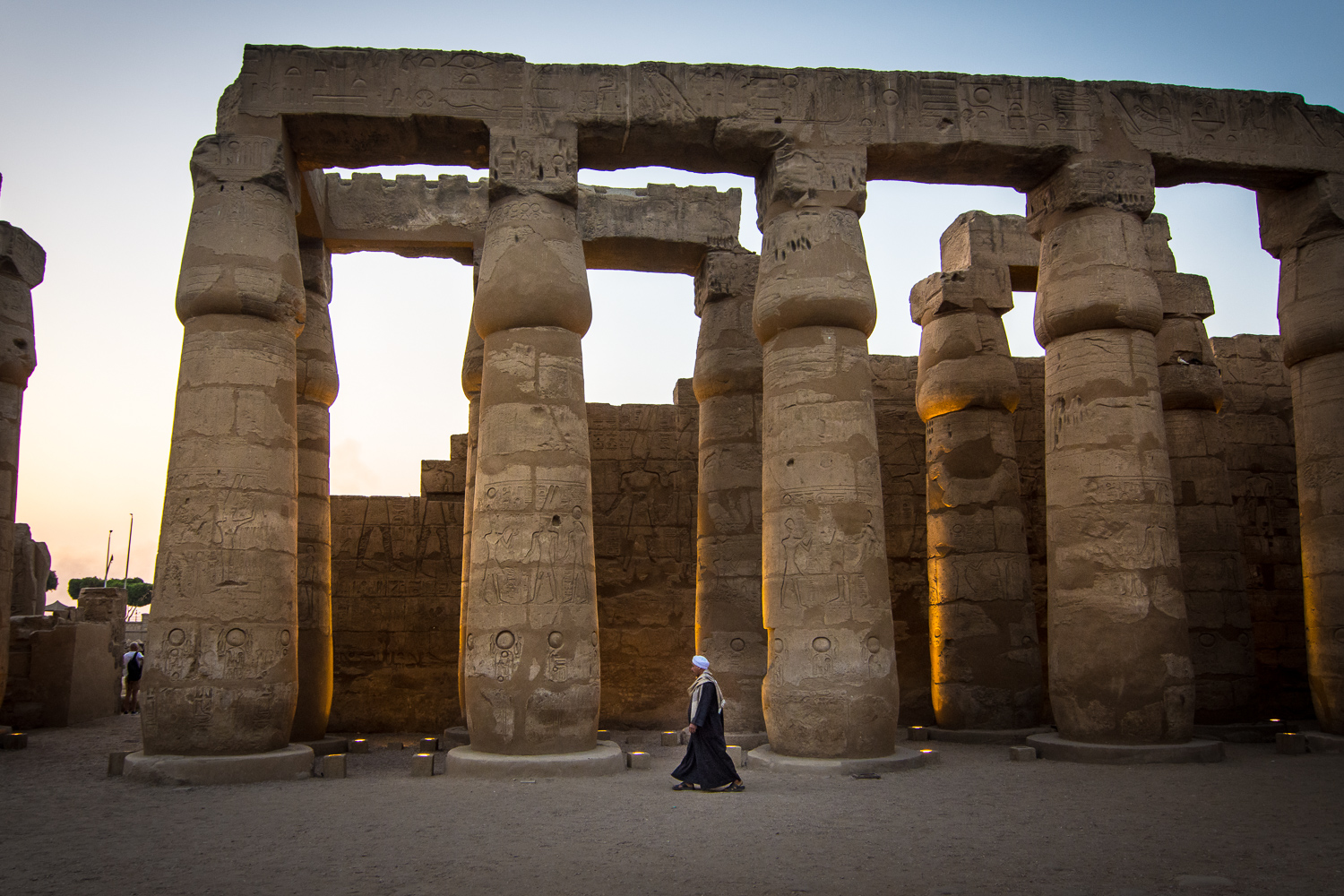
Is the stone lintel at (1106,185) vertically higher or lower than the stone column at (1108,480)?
higher

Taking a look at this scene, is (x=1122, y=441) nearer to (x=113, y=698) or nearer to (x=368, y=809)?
(x=368, y=809)

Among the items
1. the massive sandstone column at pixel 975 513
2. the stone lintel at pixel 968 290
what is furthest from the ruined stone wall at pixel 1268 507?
the massive sandstone column at pixel 975 513

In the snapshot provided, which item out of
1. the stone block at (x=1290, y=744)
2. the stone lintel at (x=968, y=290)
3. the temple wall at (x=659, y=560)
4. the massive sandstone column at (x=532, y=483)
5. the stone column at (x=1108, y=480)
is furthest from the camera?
the temple wall at (x=659, y=560)

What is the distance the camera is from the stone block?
10.6 meters

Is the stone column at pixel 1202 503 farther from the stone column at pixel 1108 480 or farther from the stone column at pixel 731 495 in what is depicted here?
the stone column at pixel 731 495

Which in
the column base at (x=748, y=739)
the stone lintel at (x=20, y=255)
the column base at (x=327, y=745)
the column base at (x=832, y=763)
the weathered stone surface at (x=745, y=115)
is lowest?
the column base at (x=327, y=745)

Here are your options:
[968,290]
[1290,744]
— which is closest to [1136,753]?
[1290,744]

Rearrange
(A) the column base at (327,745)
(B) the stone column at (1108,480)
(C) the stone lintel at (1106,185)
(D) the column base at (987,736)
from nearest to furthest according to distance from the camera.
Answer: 1. (B) the stone column at (1108,480)
2. (C) the stone lintel at (1106,185)
3. (A) the column base at (327,745)
4. (D) the column base at (987,736)

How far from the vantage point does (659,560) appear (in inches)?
642

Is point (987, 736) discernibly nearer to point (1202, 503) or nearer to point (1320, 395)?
point (1202, 503)

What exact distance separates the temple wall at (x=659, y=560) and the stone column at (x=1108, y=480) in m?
5.10

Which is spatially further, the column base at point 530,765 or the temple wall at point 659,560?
the temple wall at point 659,560

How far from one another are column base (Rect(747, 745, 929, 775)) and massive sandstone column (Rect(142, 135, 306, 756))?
445 centimetres

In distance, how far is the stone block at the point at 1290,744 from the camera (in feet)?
34.8
